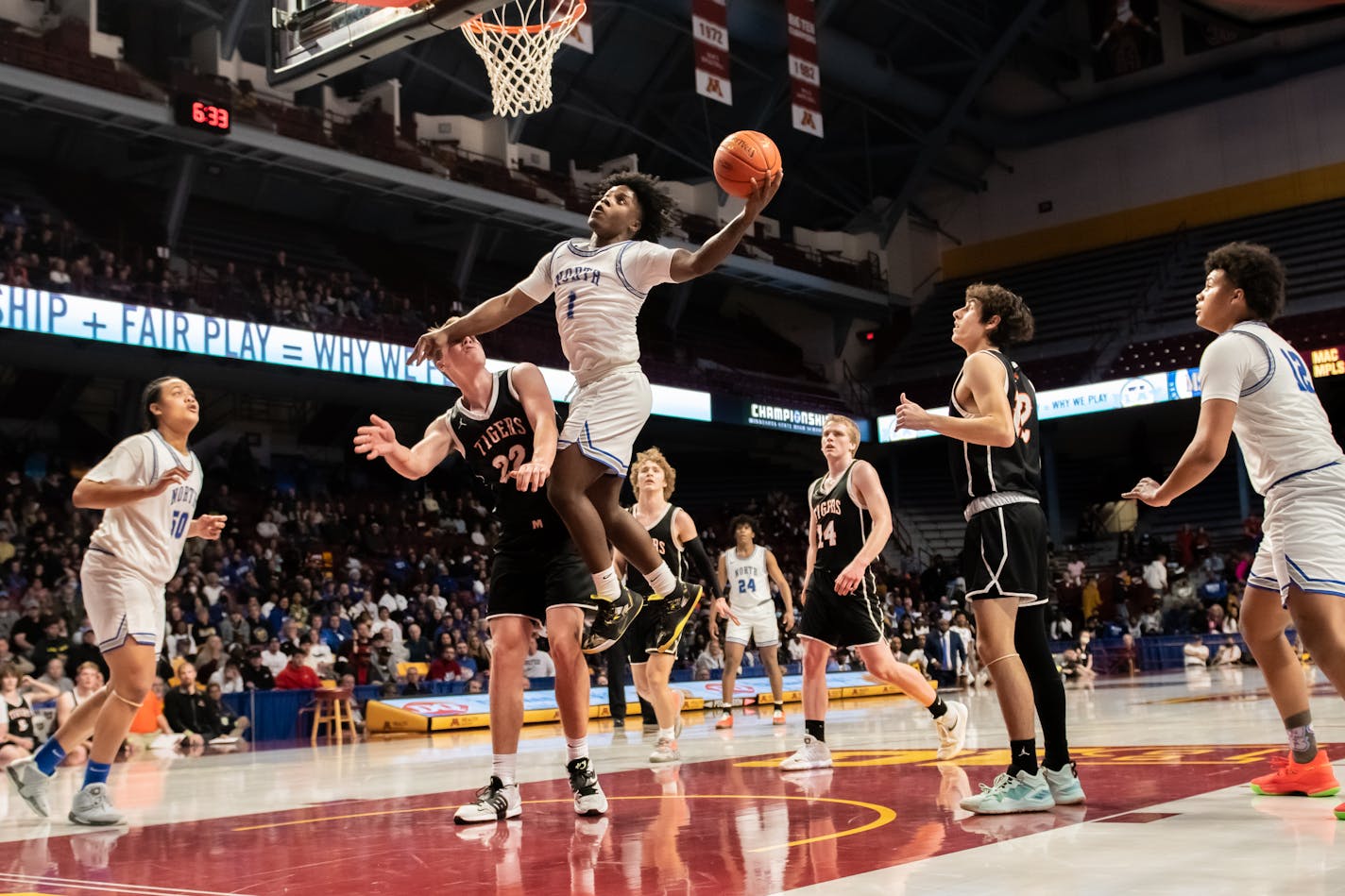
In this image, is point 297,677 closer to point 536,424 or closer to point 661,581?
point 661,581

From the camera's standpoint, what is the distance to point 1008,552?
15.7ft

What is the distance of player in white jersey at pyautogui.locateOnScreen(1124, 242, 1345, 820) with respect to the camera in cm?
424

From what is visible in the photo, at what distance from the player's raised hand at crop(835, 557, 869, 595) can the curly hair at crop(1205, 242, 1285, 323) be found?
276 centimetres

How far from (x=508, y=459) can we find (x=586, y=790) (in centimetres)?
144

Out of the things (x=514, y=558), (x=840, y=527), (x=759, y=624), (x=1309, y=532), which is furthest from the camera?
(x=759, y=624)

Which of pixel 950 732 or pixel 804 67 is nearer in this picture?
pixel 950 732

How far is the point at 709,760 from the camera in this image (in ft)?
25.4

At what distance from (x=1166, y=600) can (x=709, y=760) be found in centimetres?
1929

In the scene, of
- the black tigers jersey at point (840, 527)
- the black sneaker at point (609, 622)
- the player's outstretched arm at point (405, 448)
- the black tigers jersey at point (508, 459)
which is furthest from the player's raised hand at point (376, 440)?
the black tigers jersey at point (840, 527)

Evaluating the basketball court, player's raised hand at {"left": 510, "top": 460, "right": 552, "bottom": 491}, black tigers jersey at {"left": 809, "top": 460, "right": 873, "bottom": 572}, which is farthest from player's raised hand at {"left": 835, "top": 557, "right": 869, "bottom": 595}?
player's raised hand at {"left": 510, "top": 460, "right": 552, "bottom": 491}

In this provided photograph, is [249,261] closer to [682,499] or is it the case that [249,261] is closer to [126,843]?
[682,499]

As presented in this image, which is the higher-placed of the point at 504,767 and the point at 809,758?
the point at 504,767

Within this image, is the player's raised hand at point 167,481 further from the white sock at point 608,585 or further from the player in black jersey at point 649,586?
the player in black jersey at point 649,586

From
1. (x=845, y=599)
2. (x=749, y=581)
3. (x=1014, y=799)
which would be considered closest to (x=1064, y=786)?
(x=1014, y=799)
